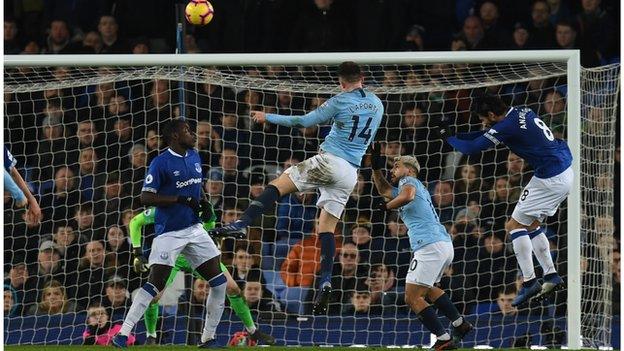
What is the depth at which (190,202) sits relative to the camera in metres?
12.4

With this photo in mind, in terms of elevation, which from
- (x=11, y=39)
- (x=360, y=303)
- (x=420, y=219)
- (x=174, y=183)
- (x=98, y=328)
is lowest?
(x=98, y=328)

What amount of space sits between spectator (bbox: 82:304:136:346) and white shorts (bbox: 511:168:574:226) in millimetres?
4119

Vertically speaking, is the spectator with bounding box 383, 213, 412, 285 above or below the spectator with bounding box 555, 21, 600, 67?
below

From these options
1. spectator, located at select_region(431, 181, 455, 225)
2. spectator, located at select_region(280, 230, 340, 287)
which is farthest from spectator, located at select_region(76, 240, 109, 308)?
spectator, located at select_region(431, 181, 455, 225)

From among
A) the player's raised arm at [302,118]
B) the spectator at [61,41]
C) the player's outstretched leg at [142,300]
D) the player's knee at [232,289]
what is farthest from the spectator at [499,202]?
the spectator at [61,41]

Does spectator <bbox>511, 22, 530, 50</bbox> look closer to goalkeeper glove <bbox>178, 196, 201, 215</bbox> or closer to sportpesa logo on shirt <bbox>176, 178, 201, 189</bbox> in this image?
sportpesa logo on shirt <bbox>176, 178, 201, 189</bbox>

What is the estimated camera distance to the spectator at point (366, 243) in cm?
1512

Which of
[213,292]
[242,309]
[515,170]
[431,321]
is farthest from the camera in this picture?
[515,170]

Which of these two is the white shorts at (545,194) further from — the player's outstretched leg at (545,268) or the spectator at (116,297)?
the spectator at (116,297)

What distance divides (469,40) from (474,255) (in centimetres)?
267

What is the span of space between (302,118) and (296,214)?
13.5ft

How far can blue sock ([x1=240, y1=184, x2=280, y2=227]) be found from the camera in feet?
39.0

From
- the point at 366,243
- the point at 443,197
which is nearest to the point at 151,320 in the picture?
the point at 366,243

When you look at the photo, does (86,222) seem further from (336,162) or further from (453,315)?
(453,315)
